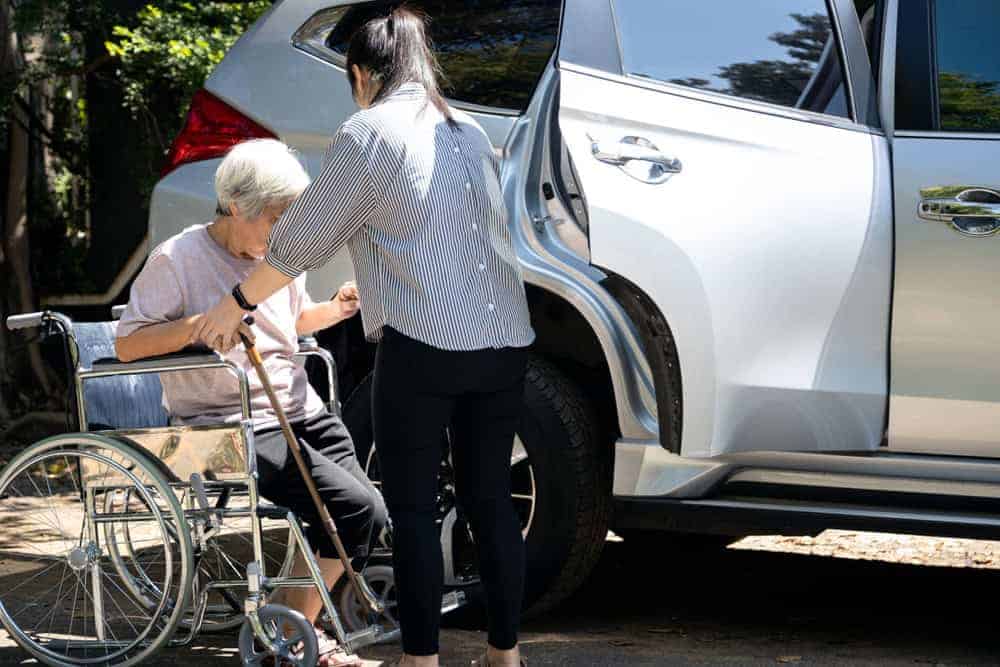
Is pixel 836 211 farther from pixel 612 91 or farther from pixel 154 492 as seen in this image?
pixel 154 492

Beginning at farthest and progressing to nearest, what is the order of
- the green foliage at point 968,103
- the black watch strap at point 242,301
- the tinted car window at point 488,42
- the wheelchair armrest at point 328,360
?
the tinted car window at point 488,42 → the wheelchair armrest at point 328,360 → the green foliage at point 968,103 → the black watch strap at point 242,301

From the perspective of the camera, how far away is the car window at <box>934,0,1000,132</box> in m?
3.87

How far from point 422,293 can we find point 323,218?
0.92ft

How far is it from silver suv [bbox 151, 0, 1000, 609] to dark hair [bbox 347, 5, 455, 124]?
0.58m

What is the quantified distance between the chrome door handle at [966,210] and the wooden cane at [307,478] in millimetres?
1676

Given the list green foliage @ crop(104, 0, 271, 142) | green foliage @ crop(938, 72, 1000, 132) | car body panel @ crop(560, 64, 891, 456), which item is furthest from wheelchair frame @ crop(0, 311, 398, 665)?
green foliage @ crop(104, 0, 271, 142)

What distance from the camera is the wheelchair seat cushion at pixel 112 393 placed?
4043 millimetres

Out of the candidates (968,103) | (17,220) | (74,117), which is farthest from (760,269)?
(74,117)

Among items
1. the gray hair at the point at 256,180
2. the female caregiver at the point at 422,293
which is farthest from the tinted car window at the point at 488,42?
the female caregiver at the point at 422,293

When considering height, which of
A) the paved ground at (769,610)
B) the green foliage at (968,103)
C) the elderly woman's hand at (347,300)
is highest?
the green foliage at (968,103)

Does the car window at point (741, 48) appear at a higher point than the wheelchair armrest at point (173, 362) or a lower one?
higher

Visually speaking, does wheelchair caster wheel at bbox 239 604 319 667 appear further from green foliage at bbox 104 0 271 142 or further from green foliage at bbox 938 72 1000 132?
green foliage at bbox 104 0 271 142

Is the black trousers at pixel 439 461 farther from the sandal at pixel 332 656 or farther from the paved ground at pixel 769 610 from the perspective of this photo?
the paved ground at pixel 769 610

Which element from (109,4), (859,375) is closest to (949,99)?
(859,375)
